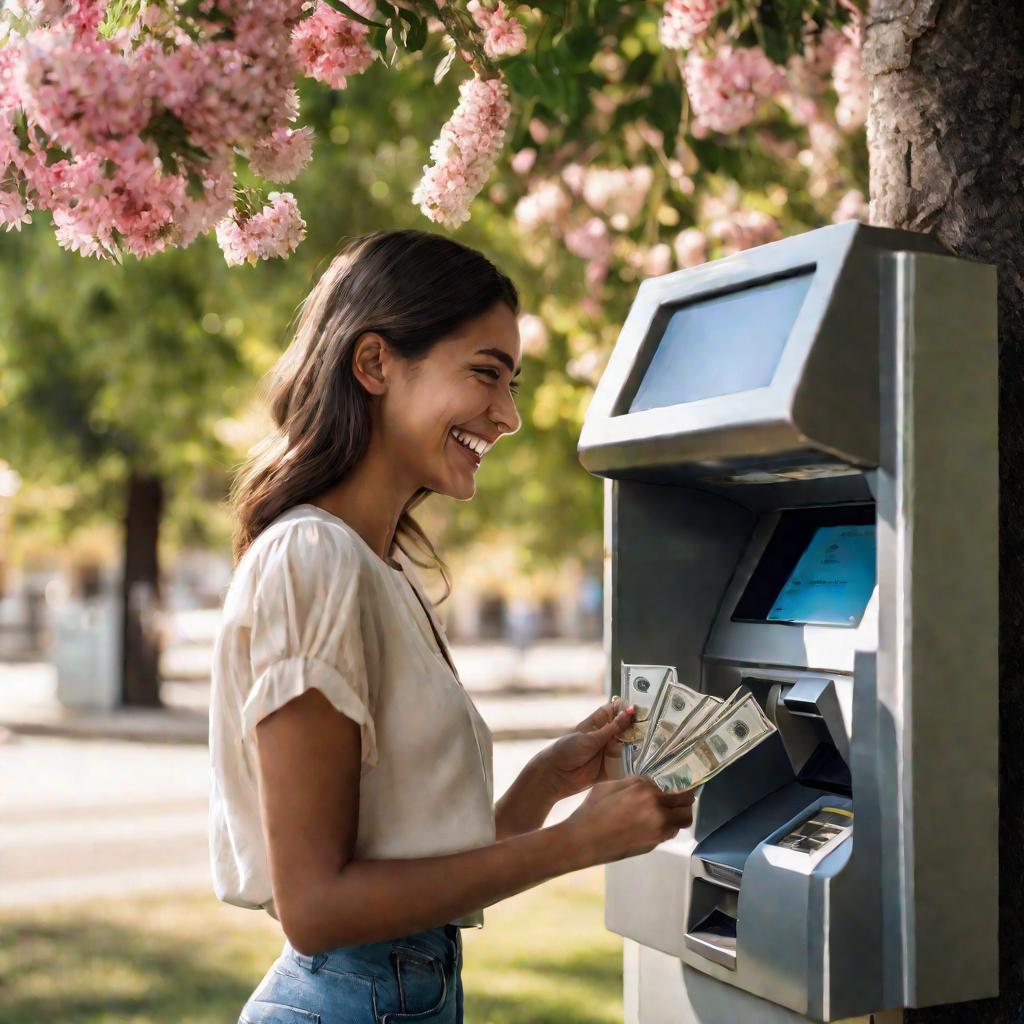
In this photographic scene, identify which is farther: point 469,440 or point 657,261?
point 657,261

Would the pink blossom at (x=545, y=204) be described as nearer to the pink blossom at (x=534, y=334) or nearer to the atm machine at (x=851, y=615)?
the pink blossom at (x=534, y=334)

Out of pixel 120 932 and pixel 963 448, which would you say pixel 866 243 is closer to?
pixel 963 448

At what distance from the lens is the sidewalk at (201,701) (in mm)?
14086

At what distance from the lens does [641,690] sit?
2.08 metres

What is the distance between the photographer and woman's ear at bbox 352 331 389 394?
1.92 metres

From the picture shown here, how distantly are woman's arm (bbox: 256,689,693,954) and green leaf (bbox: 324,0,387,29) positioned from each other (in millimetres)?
1142

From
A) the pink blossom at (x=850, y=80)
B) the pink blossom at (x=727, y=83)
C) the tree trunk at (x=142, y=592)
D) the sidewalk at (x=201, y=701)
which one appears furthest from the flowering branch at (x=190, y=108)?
the tree trunk at (x=142, y=592)

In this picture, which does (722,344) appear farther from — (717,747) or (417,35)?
(417,35)

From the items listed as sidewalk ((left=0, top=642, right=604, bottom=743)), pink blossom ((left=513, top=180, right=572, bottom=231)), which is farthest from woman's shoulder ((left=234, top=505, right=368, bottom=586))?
sidewalk ((left=0, top=642, right=604, bottom=743))

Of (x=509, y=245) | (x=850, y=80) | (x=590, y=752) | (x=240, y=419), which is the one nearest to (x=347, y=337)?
(x=590, y=752)

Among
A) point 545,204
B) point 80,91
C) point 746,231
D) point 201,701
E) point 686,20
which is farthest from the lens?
point 201,701

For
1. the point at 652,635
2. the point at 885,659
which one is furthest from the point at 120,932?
the point at 885,659

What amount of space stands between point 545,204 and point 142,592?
9625 millimetres

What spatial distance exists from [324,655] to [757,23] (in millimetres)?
2513
